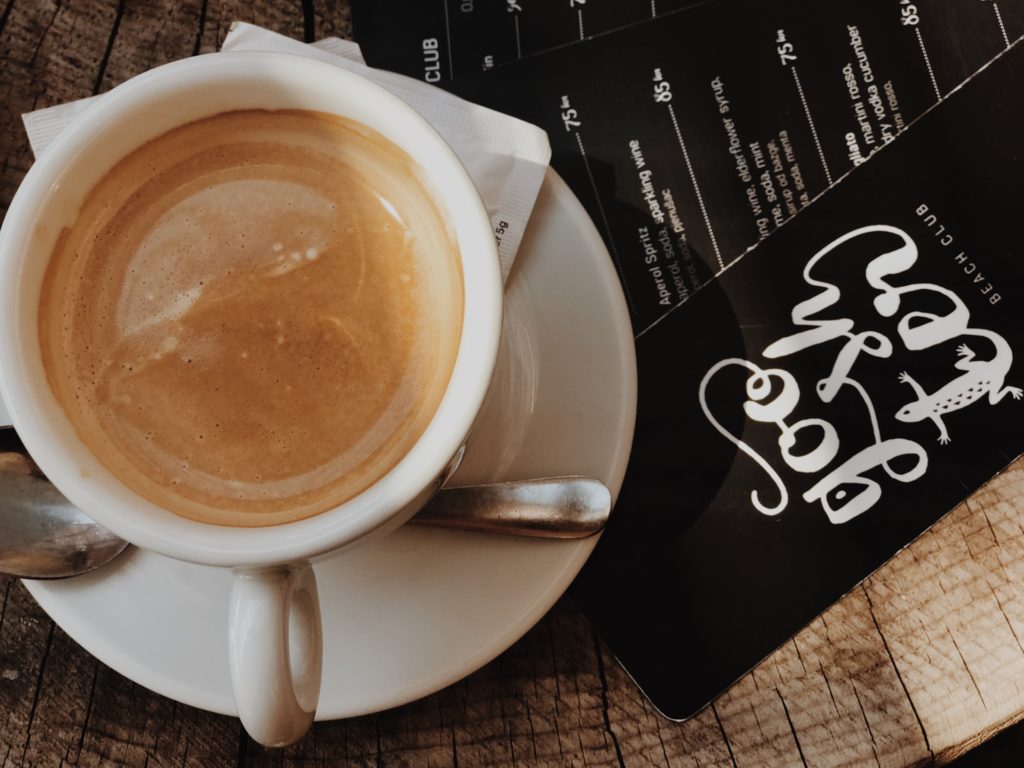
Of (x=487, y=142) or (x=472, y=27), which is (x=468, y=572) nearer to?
(x=487, y=142)

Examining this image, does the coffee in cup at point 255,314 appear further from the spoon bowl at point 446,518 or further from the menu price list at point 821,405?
the menu price list at point 821,405

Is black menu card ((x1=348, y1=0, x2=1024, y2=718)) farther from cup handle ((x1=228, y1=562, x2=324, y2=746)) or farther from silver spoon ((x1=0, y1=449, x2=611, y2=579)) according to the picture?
cup handle ((x1=228, y1=562, x2=324, y2=746))

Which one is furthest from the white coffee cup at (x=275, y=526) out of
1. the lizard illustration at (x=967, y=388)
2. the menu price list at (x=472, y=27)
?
the lizard illustration at (x=967, y=388)

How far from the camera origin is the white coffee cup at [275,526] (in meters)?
0.52

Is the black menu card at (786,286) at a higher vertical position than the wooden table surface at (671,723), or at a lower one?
higher

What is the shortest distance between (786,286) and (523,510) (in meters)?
0.36

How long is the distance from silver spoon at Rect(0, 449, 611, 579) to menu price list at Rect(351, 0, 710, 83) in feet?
1.44

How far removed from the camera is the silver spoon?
0.68 meters

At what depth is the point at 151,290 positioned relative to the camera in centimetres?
66

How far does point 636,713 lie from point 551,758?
92 mm

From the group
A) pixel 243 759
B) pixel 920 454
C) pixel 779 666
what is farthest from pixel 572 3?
pixel 243 759

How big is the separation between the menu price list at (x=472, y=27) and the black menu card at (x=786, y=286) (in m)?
0.02

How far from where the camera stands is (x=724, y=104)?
2.75 ft

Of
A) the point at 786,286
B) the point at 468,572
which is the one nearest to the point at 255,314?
the point at 468,572
